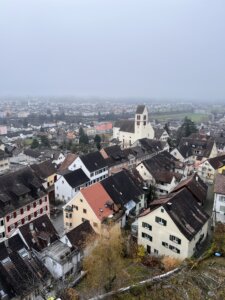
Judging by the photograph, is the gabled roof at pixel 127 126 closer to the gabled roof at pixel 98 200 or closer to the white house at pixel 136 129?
the white house at pixel 136 129

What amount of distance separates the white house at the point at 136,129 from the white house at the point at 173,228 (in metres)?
49.2

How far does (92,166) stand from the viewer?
159 feet

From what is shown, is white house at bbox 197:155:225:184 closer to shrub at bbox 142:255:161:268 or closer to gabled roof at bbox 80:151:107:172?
gabled roof at bbox 80:151:107:172

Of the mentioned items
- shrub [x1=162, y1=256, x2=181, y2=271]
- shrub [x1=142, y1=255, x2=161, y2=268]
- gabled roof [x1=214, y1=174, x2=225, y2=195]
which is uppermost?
gabled roof [x1=214, y1=174, x2=225, y2=195]

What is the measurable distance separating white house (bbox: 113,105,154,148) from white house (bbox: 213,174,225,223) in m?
46.6

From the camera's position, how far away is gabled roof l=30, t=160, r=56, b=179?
49219 millimetres

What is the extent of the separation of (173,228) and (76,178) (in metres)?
21.3

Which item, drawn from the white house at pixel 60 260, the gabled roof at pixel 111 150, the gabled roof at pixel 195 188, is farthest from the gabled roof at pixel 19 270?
the gabled roof at pixel 111 150

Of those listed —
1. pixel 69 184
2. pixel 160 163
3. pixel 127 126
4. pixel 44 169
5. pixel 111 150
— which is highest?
pixel 127 126

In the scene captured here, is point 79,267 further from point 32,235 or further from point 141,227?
point 141,227

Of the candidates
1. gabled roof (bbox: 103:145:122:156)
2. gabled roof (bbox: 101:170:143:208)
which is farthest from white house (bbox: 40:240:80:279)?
gabled roof (bbox: 103:145:122:156)

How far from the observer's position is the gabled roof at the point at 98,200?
32969mm

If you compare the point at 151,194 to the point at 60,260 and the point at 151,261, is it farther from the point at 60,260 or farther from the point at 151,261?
the point at 60,260

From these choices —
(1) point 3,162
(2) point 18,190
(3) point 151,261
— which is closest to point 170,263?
(3) point 151,261
